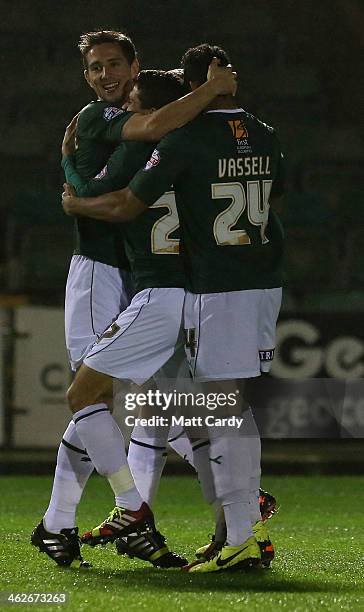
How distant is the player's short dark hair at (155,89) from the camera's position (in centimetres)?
372

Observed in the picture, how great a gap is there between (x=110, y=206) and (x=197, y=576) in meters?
1.09

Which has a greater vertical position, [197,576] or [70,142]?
[70,142]

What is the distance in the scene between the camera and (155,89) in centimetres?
374

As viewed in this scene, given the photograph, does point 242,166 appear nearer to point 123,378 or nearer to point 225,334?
point 225,334

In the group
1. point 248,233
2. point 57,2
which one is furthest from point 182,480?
point 57,2

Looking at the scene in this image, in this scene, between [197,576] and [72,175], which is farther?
[72,175]

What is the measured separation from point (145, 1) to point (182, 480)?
421cm

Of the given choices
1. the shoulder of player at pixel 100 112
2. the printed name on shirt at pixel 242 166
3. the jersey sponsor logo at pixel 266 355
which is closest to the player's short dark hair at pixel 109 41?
the shoulder of player at pixel 100 112

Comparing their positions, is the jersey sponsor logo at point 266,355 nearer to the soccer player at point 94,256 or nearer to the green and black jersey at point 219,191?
the green and black jersey at point 219,191

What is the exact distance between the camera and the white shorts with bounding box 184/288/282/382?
11.3 feet

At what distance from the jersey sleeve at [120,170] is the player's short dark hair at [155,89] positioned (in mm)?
159

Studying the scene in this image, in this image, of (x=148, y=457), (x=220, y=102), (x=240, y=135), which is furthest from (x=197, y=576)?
(x=220, y=102)

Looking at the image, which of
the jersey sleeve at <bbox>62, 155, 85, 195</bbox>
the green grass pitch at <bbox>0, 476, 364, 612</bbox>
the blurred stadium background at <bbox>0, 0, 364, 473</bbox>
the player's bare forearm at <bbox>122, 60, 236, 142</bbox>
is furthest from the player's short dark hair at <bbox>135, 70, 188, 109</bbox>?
the blurred stadium background at <bbox>0, 0, 364, 473</bbox>

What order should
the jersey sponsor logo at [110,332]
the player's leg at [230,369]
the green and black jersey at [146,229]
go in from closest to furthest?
the player's leg at [230,369] → the jersey sponsor logo at [110,332] → the green and black jersey at [146,229]
